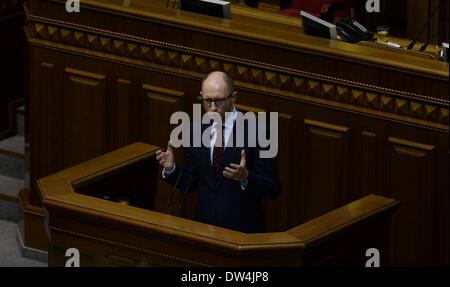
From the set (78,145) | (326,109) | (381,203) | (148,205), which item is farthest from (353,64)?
(78,145)

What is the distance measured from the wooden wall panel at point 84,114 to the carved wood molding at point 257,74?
0.14 m

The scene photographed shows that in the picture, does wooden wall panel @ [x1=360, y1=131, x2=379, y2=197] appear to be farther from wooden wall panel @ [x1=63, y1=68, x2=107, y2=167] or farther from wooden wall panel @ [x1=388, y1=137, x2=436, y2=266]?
wooden wall panel @ [x1=63, y1=68, x2=107, y2=167]

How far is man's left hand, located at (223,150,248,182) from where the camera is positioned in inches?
208

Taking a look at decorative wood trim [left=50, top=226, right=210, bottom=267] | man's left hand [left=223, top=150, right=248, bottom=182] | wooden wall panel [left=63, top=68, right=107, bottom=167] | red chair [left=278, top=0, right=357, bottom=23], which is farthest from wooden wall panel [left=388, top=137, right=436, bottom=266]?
red chair [left=278, top=0, right=357, bottom=23]

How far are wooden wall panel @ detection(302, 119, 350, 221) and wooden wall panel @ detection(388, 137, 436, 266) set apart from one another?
0.24 m

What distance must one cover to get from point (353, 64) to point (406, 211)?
0.66 meters

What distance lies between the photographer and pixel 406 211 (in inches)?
233

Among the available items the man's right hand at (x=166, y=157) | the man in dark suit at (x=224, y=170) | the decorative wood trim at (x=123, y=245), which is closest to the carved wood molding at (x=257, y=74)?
the man in dark suit at (x=224, y=170)

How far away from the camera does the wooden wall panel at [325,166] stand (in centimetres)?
607

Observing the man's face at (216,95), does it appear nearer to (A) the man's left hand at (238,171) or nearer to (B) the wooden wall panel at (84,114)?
(A) the man's left hand at (238,171)

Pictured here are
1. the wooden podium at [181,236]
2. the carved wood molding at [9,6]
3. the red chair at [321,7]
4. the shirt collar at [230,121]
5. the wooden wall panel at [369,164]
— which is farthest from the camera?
the red chair at [321,7]

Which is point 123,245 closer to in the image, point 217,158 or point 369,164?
point 217,158
